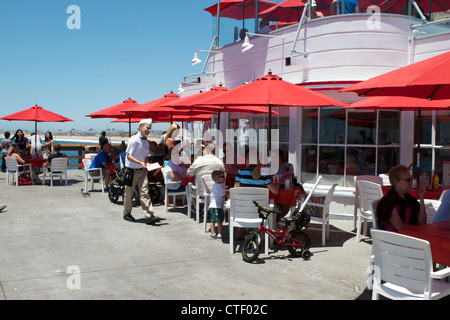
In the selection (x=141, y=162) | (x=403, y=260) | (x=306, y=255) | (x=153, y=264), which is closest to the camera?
(x=403, y=260)

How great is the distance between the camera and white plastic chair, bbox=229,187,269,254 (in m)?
5.65

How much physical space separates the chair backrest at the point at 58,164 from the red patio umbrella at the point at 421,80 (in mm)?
9915

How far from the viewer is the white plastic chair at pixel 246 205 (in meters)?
5.65

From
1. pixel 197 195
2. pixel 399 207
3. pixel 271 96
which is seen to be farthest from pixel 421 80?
pixel 197 195

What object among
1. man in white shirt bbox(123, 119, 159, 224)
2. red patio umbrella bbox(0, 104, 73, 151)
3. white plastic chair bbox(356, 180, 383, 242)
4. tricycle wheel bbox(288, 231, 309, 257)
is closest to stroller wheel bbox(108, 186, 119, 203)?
man in white shirt bbox(123, 119, 159, 224)

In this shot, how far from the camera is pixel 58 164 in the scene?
1293 centimetres

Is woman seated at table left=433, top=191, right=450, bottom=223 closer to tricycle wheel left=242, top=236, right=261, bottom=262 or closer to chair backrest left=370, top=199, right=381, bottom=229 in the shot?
chair backrest left=370, top=199, right=381, bottom=229

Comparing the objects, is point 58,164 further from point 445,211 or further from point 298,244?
point 445,211

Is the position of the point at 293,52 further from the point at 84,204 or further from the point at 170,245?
the point at 84,204

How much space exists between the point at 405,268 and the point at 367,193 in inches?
134

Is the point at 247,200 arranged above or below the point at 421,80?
below

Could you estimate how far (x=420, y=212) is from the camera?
4426mm

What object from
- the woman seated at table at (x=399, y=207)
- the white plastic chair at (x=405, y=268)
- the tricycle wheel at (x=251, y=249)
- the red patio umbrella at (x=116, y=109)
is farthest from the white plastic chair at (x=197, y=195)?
the red patio umbrella at (x=116, y=109)

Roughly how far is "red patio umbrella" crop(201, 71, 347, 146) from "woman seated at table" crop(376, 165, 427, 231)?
1994 mm
